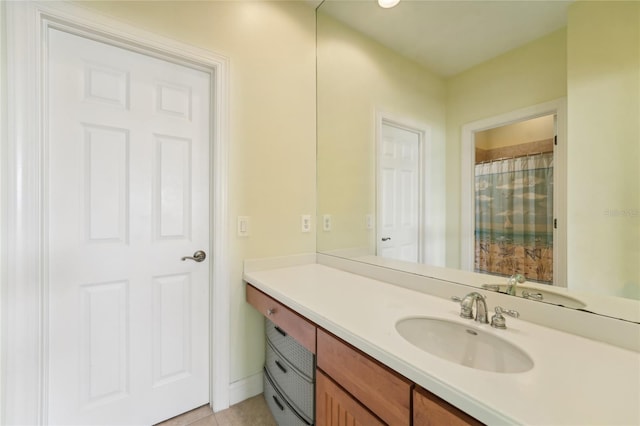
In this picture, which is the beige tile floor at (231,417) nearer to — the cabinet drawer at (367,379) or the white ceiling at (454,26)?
the cabinet drawer at (367,379)

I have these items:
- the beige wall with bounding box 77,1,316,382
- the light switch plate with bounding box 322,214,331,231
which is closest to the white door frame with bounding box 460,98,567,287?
the light switch plate with bounding box 322,214,331,231

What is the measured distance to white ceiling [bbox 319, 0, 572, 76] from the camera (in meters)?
1.05

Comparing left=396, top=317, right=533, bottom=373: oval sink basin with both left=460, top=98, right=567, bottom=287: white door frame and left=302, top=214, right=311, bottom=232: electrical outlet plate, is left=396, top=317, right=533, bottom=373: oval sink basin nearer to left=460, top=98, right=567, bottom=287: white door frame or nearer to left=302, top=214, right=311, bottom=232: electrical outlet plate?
left=460, top=98, right=567, bottom=287: white door frame

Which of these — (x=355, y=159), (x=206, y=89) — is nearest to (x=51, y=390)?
(x=206, y=89)

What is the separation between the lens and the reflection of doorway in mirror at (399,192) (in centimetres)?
150

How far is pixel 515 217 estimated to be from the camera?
108 cm

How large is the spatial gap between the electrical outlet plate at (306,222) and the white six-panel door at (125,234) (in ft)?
2.12

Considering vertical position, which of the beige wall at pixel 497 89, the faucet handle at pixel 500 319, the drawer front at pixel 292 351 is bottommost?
the drawer front at pixel 292 351

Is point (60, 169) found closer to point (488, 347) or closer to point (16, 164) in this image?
point (16, 164)

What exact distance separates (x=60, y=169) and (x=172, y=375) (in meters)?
1.22

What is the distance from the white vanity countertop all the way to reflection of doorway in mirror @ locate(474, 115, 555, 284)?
193mm

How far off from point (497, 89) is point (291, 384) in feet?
5.44

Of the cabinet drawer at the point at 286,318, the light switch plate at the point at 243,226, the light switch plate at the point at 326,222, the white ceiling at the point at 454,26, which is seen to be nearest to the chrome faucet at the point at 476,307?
the cabinet drawer at the point at 286,318

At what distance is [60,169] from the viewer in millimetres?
1229
